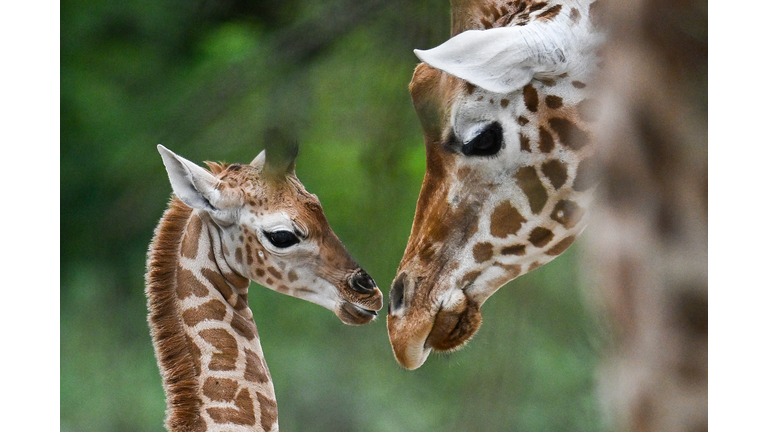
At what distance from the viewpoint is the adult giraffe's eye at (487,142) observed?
1104mm

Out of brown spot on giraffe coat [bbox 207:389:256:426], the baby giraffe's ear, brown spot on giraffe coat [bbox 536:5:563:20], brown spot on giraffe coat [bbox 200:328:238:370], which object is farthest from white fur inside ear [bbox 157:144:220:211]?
brown spot on giraffe coat [bbox 536:5:563:20]

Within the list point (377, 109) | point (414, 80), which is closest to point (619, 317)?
point (414, 80)

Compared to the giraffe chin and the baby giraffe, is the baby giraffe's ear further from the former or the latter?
the giraffe chin

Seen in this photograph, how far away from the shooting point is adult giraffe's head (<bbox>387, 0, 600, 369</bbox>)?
41.1 inches

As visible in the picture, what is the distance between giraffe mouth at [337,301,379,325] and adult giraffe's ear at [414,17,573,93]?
519 mm

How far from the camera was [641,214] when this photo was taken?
753 mm

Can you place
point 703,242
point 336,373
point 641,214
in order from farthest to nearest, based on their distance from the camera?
point 336,373 → point 703,242 → point 641,214

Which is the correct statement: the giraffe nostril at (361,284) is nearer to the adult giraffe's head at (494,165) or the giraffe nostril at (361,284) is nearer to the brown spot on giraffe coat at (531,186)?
the adult giraffe's head at (494,165)

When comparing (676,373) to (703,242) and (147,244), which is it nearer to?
(703,242)

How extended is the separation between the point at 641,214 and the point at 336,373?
3.81ft

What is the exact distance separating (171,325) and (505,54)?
0.75 m

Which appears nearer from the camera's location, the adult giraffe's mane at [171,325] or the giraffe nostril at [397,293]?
the giraffe nostril at [397,293]

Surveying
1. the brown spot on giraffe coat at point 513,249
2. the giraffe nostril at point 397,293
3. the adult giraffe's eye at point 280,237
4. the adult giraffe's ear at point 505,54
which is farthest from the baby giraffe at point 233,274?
the adult giraffe's ear at point 505,54

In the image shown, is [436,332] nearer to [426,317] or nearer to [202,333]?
[426,317]
